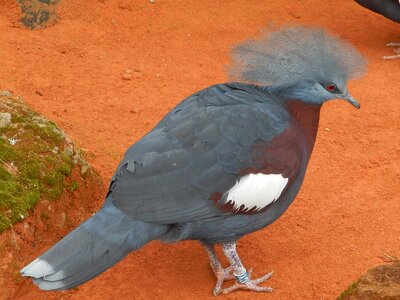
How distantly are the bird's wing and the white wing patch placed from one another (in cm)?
5

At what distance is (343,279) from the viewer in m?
4.35

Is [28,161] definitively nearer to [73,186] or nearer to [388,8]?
[73,186]

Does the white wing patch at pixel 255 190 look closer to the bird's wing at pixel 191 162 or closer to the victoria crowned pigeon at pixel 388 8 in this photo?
the bird's wing at pixel 191 162

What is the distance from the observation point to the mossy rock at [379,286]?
3.29 m

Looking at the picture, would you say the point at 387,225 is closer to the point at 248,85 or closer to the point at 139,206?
the point at 248,85

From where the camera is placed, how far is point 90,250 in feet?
11.7

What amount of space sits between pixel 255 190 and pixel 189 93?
3.03 m

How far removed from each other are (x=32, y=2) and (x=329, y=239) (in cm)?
494

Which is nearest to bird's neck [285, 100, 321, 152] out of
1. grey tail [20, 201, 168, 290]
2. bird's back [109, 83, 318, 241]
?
bird's back [109, 83, 318, 241]

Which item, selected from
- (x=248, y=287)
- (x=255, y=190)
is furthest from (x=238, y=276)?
(x=255, y=190)

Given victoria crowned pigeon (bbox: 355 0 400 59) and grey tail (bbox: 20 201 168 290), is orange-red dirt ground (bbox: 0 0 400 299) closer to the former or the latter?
victoria crowned pigeon (bbox: 355 0 400 59)

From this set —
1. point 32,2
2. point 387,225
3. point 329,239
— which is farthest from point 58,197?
point 32,2

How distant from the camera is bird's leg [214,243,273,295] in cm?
424

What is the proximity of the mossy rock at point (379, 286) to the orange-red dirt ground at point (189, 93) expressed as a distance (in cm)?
76
